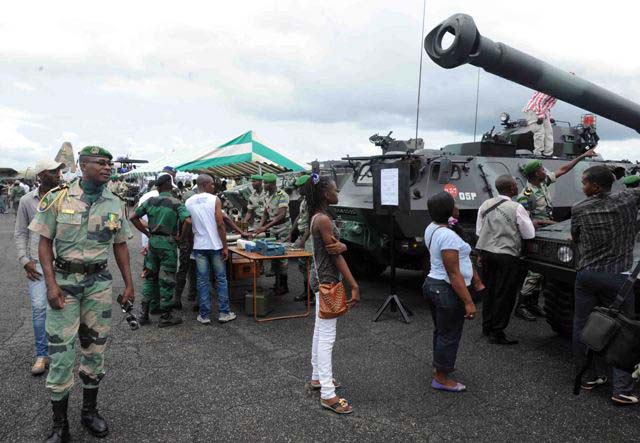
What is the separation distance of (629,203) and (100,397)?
3.96 metres

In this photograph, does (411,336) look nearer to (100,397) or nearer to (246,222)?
(100,397)

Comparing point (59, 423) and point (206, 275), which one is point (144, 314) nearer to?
point (206, 275)

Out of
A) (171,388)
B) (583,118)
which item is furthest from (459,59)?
(583,118)

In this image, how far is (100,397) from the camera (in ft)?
12.0

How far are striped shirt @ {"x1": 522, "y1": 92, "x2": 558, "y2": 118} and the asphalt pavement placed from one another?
162 inches

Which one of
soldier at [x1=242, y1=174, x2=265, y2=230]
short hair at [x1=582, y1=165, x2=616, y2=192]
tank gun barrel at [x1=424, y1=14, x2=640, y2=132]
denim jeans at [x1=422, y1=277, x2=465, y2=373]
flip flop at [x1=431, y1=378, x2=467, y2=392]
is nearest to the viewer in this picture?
tank gun barrel at [x1=424, y1=14, x2=640, y2=132]

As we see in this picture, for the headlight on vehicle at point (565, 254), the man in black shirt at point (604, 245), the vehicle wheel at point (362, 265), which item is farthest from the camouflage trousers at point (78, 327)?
the vehicle wheel at point (362, 265)

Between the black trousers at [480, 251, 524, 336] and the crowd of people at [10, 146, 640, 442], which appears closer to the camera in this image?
the crowd of people at [10, 146, 640, 442]

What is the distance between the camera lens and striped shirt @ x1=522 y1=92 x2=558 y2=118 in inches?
324

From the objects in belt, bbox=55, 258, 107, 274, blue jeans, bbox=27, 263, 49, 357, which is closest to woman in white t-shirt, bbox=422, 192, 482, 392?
belt, bbox=55, 258, 107, 274

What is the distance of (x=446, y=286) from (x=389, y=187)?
2.19 metres

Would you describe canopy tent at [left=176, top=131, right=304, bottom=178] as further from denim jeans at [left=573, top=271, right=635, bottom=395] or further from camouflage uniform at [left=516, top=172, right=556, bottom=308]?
denim jeans at [left=573, top=271, right=635, bottom=395]

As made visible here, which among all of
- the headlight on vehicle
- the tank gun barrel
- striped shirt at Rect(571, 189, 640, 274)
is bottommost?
the headlight on vehicle

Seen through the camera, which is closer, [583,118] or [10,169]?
[583,118]
